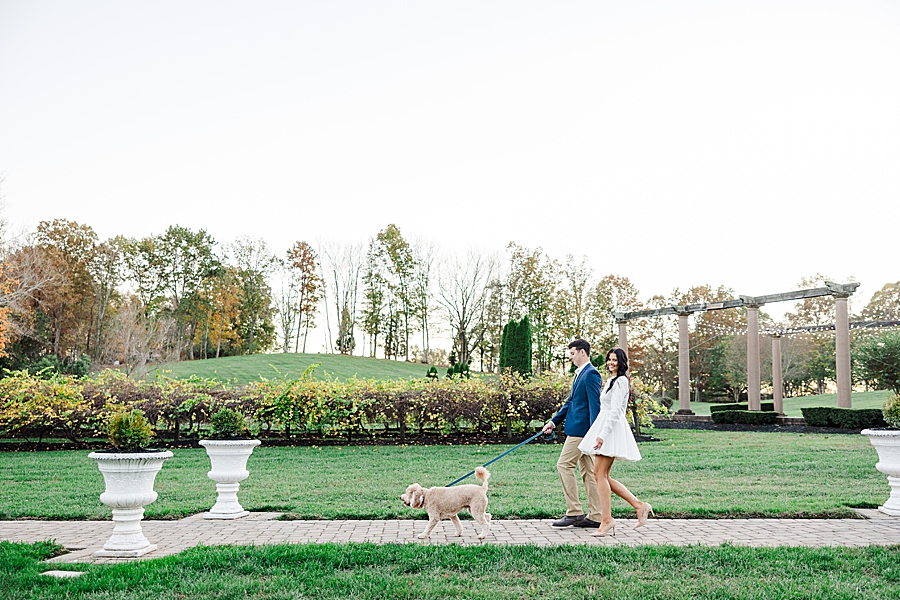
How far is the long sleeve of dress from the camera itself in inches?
223

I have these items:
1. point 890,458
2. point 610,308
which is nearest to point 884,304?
point 610,308

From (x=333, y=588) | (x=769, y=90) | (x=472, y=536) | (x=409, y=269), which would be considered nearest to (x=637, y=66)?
(x=769, y=90)

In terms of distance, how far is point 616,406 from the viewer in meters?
5.70

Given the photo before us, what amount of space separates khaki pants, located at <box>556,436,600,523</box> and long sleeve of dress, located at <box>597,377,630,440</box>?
1.45 ft

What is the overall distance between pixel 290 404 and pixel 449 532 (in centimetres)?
971

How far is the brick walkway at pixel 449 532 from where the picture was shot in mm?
5523

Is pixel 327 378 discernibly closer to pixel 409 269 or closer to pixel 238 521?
pixel 238 521

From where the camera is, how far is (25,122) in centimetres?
→ 1453

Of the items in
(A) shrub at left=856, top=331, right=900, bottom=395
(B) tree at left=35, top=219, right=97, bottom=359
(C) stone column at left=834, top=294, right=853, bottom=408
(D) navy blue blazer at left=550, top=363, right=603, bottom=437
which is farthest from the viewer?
(B) tree at left=35, top=219, right=97, bottom=359

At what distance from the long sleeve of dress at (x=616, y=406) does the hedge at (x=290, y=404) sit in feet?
32.0

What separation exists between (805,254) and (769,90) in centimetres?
2073

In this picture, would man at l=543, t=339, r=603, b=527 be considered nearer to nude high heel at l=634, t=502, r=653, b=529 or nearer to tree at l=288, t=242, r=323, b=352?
nude high heel at l=634, t=502, r=653, b=529

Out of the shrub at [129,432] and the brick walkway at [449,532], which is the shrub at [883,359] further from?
the shrub at [129,432]

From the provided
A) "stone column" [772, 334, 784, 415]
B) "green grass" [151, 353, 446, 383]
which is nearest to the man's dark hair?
"stone column" [772, 334, 784, 415]
